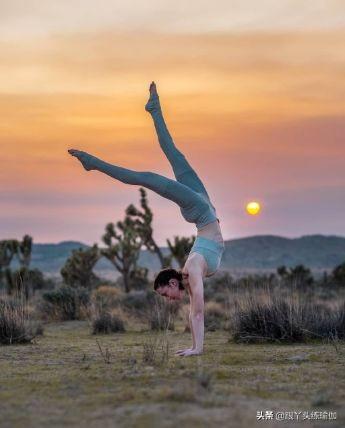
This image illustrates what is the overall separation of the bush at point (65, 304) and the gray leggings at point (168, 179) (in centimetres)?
1157

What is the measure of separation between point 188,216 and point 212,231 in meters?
0.51

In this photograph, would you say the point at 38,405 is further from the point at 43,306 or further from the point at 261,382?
the point at 43,306

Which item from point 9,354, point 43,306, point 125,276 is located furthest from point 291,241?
point 9,354

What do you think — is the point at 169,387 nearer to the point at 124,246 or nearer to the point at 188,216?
the point at 188,216

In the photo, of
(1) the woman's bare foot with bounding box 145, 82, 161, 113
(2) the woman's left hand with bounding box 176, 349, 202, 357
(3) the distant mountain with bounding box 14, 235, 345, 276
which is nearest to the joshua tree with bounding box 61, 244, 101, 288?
(2) the woman's left hand with bounding box 176, 349, 202, 357

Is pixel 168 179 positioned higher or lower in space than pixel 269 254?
lower

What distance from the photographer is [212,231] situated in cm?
1089

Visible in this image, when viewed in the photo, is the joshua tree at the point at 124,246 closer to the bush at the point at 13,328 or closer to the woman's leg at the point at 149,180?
the bush at the point at 13,328

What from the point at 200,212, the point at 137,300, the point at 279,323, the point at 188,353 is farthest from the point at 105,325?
the point at 137,300

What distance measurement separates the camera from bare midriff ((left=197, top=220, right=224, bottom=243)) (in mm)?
10844

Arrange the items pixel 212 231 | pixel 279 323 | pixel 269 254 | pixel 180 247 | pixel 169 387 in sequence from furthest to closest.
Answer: pixel 269 254 → pixel 180 247 → pixel 279 323 → pixel 212 231 → pixel 169 387

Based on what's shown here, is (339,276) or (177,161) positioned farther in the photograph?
Result: (339,276)

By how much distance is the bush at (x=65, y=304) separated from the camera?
22.8 metres

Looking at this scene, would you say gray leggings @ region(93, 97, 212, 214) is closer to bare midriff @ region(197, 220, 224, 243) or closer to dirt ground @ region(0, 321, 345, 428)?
bare midriff @ region(197, 220, 224, 243)
